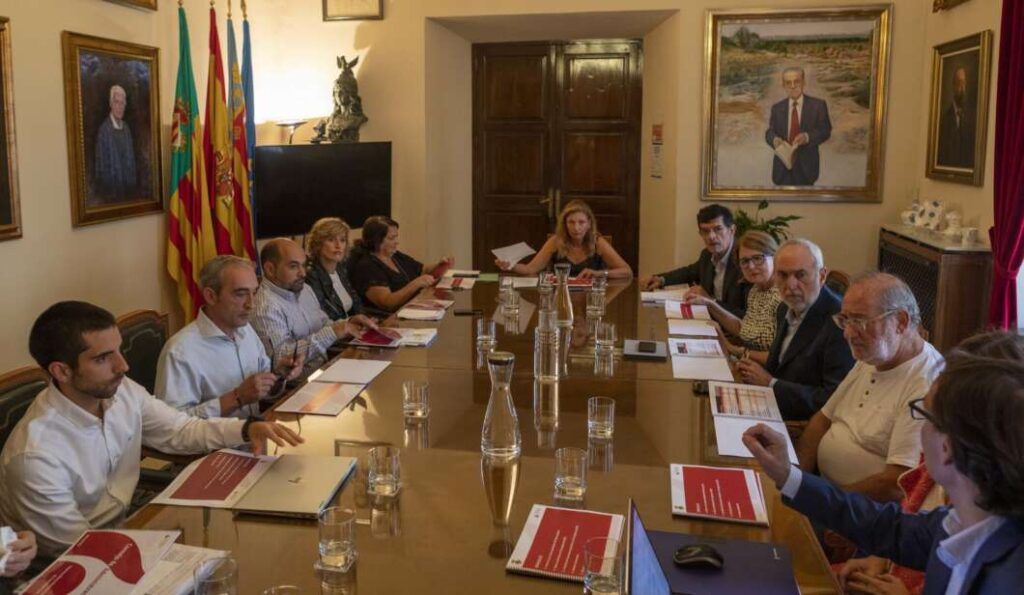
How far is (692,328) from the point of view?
370 centimetres

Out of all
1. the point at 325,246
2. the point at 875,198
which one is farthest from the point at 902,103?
the point at 325,246

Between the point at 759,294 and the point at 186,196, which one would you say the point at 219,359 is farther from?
the point at 759,294

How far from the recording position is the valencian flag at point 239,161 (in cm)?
498

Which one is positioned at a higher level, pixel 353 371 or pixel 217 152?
pixel 217 152

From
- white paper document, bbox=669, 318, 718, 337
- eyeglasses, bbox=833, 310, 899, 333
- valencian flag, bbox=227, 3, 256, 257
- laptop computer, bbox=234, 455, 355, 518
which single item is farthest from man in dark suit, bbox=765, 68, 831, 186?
laptop computer, bbox=234, 455, 355, 518

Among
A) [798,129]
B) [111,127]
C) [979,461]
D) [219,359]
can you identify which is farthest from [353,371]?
[798,129]

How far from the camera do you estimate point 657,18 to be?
6.04 meters

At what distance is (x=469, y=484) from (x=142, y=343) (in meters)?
1.70

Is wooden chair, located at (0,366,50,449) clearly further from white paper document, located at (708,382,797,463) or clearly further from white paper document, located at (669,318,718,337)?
white paper document, located at (669,318,718,337)

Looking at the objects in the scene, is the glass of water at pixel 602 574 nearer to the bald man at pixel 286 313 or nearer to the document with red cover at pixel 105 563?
the document with red cover at pixel 105 563

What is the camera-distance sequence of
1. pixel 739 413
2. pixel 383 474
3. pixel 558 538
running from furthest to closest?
pixel 739 413 → pixel 383 474 → pixel 558 538

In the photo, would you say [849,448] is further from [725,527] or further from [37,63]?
[37,63]

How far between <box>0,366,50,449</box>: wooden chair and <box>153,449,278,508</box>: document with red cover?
2.07 feet

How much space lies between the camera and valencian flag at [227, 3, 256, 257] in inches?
196
